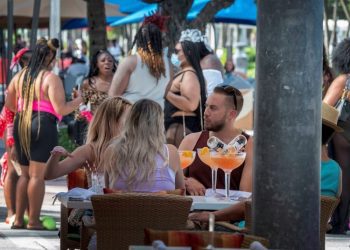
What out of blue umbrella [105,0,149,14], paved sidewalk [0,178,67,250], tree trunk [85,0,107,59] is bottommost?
paved sidewalk [0,178,67,250]

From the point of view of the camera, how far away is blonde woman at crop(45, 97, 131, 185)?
24.3 feet

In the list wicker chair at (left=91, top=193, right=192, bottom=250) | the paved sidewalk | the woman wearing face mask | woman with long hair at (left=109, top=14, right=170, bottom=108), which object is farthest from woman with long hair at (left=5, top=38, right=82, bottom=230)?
wicker chair at (left=91, top=193, right=192, bottom=250)

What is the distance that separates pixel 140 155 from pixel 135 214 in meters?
0.84

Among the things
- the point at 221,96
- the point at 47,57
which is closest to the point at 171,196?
the point at 221,96

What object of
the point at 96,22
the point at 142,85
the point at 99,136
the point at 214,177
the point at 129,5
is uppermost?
the point at 129,5

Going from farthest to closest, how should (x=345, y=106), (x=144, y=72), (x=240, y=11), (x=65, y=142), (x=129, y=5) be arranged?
1. (x=129, y=5)
2. (x=240, y=11)
3. (x=65, y=142)
4. (x=345, y=106)
5. (x=144, y=72)

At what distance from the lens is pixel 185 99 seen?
1048cm

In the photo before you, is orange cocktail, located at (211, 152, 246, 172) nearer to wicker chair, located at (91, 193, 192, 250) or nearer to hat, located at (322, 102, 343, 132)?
hat, located at (322, 102, 343, 132)

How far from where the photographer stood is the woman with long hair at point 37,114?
1031cm

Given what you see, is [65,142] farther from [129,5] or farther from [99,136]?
[99,136]

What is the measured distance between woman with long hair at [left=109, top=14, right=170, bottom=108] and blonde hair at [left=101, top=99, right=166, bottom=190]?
3.66 metres

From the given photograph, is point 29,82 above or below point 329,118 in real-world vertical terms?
above

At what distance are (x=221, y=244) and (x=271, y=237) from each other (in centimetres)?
43

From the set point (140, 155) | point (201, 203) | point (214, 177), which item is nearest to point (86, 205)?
point (140, 155)
